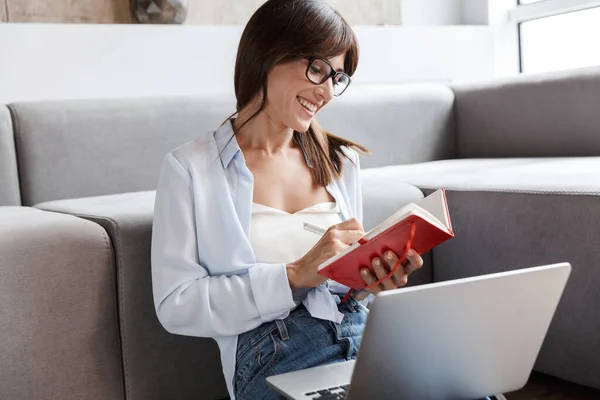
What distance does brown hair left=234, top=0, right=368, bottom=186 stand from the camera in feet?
4.76

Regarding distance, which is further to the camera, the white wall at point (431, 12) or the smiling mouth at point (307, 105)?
the white wall at point (431, 12)

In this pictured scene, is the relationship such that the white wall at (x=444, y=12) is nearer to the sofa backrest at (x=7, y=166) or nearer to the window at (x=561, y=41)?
the window at (x=561, y=41)

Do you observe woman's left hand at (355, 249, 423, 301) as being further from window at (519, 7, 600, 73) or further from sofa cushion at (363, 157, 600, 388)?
window at (519, 7, 600, 73)

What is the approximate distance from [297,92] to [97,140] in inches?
40.0

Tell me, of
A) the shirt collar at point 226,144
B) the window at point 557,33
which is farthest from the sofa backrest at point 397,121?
the shirt collar at point 226,144

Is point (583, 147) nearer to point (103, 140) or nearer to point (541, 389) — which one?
point (541, 389)

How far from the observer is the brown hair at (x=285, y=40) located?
1.45m

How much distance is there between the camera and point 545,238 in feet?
6.13

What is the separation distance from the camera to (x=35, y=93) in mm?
2701

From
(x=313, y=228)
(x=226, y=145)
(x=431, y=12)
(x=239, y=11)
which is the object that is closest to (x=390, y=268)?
(x=313, y=228)

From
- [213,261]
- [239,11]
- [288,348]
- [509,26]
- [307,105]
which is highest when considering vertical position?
[239,11]

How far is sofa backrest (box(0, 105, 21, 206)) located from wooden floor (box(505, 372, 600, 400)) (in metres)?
1.38

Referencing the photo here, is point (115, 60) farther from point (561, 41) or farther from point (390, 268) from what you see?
point (561, 41)

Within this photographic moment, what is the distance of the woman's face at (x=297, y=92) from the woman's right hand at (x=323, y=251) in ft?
0.88
